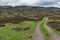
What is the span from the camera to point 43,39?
103 feet

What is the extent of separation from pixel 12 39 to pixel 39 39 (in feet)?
18.7

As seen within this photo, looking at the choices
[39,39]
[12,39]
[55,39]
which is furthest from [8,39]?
[55,39]

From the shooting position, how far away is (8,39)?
34906 millimetres

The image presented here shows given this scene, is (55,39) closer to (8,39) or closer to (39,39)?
(39,39)

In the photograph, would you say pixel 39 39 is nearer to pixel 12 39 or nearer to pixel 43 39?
pixel 43 39

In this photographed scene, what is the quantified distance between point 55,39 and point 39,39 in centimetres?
262

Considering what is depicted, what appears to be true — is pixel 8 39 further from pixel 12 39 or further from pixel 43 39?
pixel 43 39

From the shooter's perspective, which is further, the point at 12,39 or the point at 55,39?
the point at 12,39

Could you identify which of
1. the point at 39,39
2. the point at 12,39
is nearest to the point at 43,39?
the point at 39,39

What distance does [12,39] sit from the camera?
3488 cm

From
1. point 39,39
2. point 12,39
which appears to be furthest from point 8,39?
point 39,39

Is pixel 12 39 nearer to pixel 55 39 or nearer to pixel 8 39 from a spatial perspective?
pixel 8 39

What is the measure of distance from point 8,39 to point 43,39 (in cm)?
693

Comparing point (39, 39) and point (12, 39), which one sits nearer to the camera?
point (39, 39)
